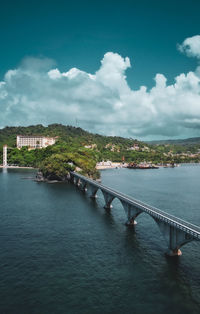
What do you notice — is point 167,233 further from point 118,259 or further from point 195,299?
point 195,299

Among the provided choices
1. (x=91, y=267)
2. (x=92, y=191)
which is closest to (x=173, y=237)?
(x=91, y=267)

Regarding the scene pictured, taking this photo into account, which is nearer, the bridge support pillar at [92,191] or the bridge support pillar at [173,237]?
the bridge support pillar at [173,237]

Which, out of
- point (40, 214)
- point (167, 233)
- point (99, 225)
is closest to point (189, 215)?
point (99, 225)

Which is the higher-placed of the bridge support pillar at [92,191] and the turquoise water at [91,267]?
the bridge support pillar at [92,191]

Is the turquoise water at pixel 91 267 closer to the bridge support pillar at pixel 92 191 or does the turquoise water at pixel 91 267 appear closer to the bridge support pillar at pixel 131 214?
the bridge support pillar at pixel 131 214

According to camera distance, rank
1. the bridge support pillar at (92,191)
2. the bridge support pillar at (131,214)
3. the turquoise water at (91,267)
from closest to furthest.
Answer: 1. the turquoise water at (91,267)
2. the bridge support pillar at (131,214)
3. the bridge support pillar at (92,191)

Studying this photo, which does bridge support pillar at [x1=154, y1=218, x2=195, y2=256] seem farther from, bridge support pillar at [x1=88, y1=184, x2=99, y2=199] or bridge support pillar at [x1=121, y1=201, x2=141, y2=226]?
bridge support pillar at [x1=88, y1=184, x2=99, y2=199]

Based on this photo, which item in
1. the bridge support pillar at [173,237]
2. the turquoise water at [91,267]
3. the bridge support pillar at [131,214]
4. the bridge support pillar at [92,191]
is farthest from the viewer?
the bridge support pillar at [92,191]

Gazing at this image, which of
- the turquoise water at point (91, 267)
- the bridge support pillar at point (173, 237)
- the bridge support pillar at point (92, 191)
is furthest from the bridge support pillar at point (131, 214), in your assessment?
the bridge support pillar at point (92, 191)
